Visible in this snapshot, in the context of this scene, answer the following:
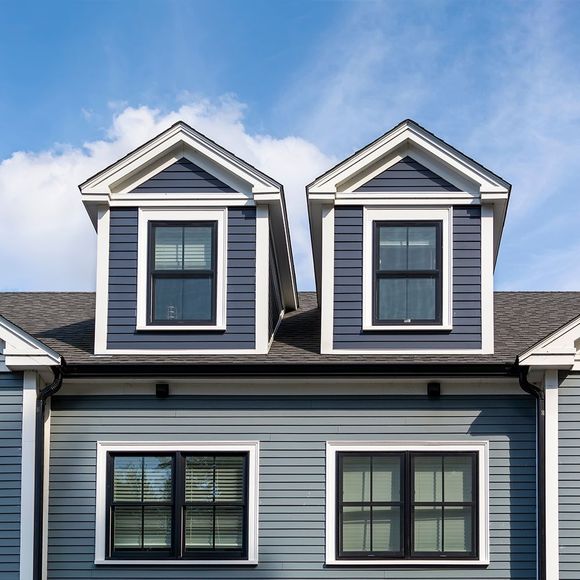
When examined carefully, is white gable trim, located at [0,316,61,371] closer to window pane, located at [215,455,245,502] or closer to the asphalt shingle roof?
the asphalt shingle roof

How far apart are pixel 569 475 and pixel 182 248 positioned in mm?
5316

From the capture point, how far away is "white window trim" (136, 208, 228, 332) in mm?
11227

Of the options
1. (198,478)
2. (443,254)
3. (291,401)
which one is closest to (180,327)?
(291,401)

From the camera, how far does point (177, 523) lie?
35.1ft

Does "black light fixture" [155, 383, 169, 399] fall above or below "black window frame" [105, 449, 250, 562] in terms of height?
above

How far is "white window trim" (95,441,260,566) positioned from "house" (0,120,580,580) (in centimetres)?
2

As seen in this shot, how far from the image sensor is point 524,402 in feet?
35.3

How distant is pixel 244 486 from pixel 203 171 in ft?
12.9

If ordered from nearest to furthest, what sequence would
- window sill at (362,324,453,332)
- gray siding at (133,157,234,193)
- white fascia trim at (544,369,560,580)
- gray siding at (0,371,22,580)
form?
white fascia trim at (544,369,560,580), gray siding at (0,371,22,580), window sill at (362,324,453,332), gray siding at (133,157,234,193)

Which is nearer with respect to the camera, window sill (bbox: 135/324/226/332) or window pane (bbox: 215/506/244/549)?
window pane (bbox: 215/506/244/549)

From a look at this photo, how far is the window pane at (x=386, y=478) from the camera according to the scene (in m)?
10.7

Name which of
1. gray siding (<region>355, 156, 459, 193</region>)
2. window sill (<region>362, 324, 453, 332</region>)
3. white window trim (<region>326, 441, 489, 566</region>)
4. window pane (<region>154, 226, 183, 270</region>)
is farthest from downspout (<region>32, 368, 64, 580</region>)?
gray siding (<region>355, 156, 459, 193</region>)

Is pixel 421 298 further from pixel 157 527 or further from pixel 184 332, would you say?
pixel 157 527

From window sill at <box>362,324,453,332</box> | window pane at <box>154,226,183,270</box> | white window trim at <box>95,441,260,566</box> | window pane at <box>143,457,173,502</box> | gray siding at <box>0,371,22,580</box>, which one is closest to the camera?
gray siding at <box>0,371,22,580</box>
